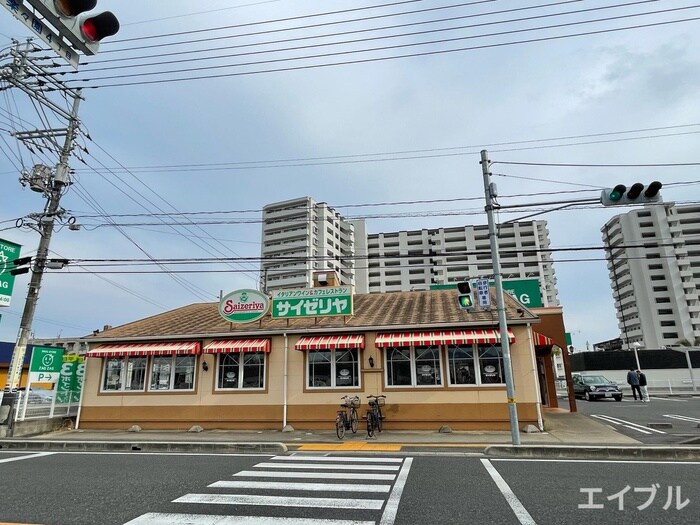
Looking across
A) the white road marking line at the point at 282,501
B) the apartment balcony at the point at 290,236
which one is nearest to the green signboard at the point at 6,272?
the white road marking line at the point at 282,501

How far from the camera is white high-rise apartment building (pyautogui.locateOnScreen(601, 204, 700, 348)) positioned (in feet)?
248

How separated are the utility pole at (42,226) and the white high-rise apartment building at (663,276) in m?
82.9

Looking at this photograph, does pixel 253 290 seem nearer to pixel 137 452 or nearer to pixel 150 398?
pixel 150 398

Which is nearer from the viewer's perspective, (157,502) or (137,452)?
(157,502)

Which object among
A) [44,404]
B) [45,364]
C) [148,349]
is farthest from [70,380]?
[148,349]

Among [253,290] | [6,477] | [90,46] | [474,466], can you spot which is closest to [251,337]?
[253,290]

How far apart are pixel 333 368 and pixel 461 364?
15.0 ft

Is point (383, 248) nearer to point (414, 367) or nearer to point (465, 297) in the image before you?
Result: point (414, 367)

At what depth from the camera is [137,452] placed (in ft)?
36.7

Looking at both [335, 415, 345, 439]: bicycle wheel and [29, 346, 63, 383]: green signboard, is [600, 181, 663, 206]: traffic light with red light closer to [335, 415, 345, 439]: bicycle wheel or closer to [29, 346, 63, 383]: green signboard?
[335, 415, 345, 439]: bicycle wheel

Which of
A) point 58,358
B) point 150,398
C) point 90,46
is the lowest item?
point 150,398

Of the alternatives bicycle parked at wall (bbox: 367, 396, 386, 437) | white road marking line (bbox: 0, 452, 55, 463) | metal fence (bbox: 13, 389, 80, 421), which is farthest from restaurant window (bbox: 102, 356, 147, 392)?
bicycle parked at wall (bbox: 367, 396, 386, 437)

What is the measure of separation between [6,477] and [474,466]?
8.99 meters

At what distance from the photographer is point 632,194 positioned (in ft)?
32.4
